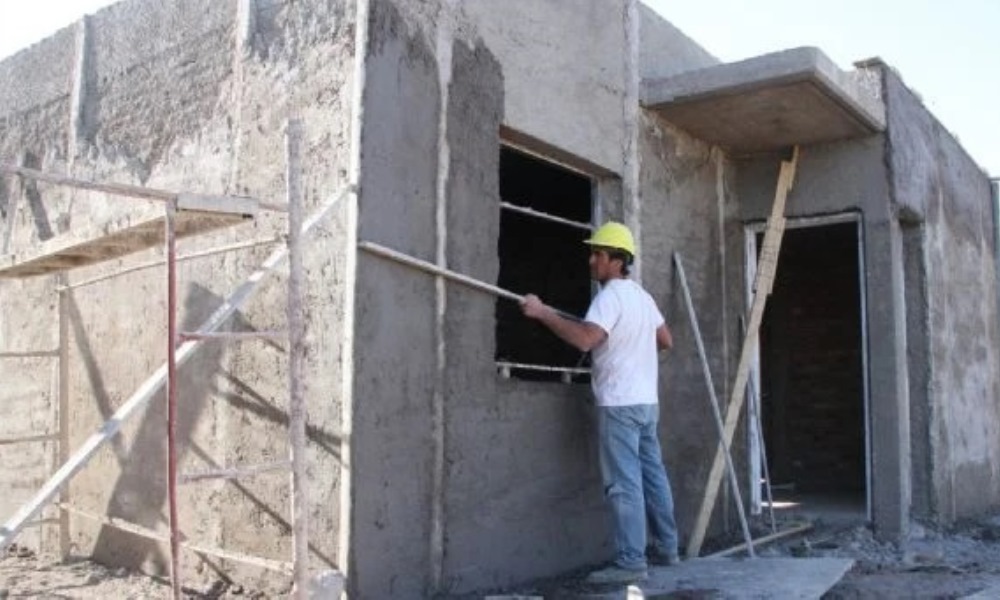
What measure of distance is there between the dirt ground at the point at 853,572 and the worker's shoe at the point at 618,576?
0.19m

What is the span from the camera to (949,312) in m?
8.61

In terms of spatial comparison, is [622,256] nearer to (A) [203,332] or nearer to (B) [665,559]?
(B) [665,559]

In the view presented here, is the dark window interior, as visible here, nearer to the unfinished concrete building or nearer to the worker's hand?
the unfinished concrete building

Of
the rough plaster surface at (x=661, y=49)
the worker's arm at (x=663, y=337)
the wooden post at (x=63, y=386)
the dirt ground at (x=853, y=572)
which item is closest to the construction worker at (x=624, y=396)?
the worker's arm at (x=663, y=337)

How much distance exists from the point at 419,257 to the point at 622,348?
1374mm

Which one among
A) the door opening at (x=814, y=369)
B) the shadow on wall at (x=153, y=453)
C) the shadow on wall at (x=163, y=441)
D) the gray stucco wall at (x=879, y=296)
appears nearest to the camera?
the shadow on wall at (x=163, y=441)

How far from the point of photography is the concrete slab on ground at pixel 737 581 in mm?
4945

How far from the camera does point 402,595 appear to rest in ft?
15.1

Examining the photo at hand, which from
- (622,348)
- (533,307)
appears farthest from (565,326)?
(622,348)

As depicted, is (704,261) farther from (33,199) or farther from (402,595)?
(33,199)

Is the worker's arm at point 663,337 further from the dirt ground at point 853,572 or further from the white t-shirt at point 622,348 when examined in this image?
the dirt ground at point 853,572

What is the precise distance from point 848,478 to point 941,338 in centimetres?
469

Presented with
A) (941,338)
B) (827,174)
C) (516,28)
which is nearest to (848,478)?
(941,338)

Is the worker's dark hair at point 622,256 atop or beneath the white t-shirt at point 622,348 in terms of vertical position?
atop
